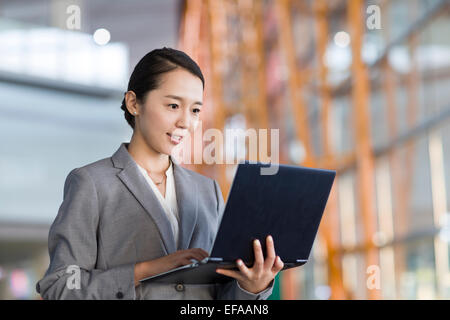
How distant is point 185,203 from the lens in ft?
6.17

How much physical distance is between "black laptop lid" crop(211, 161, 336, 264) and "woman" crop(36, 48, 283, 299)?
5cm

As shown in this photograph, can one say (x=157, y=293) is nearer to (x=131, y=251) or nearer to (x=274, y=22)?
(x=131, y=251)

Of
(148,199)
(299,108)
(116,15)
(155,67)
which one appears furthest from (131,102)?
(116,15)

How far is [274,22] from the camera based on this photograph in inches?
764

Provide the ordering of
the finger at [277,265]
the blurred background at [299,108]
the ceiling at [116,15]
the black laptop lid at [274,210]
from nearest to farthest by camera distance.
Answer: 1. the black laptop lid at [274,210]
2. the finger at [277,265]
3. the blurred background at [299,108]
4. the ceiling at [116,15]

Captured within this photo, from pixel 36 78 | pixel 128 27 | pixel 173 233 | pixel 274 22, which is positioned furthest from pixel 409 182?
pixel 36 78

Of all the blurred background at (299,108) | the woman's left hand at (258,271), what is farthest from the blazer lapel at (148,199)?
the blurred background at (299,108)

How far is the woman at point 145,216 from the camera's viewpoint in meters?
1.66

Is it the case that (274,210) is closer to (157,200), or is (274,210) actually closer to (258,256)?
(258,256)

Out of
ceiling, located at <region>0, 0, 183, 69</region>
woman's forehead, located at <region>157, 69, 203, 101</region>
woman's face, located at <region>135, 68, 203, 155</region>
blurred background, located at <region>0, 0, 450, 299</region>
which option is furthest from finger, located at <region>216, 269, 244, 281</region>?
ceiling, located at <region>0, 0, 183, 69</region>

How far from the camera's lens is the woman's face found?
5.99 ft

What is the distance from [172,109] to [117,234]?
416 mm

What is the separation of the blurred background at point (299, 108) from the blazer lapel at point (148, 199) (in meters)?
1.49

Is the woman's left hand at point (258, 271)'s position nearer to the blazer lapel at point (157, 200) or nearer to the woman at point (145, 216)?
the woman at point (145, 216)
